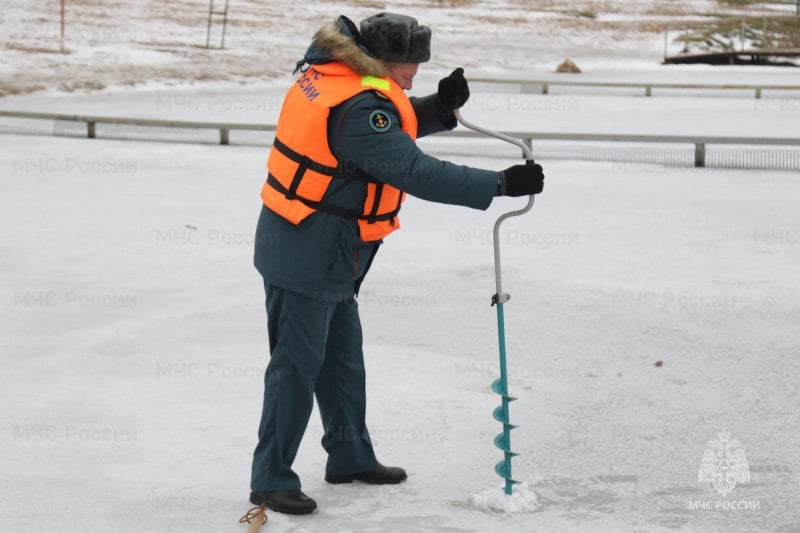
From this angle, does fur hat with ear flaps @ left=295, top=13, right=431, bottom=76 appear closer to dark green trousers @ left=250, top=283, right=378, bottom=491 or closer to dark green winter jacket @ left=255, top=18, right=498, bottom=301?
dark green winter jacket @ left=255, top=18, right=498, bottom=301

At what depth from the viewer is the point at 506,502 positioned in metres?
3.88

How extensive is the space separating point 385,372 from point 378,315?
3.38 feet

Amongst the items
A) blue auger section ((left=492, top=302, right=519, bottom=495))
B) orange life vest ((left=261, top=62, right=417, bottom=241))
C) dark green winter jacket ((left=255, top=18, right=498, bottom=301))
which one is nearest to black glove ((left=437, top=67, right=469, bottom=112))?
orange life vest ((left=261, top=62, right=417, bottom=241))

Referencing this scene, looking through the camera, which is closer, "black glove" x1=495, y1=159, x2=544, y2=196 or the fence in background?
"black glove" x1=495, y1=159, x2=544, y2=196

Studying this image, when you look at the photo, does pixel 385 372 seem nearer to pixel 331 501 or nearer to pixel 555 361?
pixel 555 361

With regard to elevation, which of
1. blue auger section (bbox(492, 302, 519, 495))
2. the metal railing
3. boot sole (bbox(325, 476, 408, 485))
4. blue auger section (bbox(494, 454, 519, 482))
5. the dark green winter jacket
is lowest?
boot sole (bbox(325, 476, 408, 485))

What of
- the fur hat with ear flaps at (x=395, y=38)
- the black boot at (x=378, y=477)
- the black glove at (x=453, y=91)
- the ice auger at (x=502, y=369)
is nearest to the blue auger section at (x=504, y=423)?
the ice auger at (x=502, y=369)

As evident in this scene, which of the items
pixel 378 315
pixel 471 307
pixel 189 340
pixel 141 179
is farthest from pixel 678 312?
pixel 141 179

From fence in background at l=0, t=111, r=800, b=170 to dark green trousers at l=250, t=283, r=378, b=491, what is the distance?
8461 millimetres

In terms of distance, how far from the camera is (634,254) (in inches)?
311

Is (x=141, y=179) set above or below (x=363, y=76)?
below

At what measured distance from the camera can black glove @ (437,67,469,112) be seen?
13.0 ft

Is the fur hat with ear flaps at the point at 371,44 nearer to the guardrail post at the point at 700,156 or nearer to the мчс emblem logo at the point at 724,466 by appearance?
the мчс emblem logo at the point at 724,466

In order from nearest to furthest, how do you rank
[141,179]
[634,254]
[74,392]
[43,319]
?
[74,392] < [43,319] < [634,254] < [141,179]
